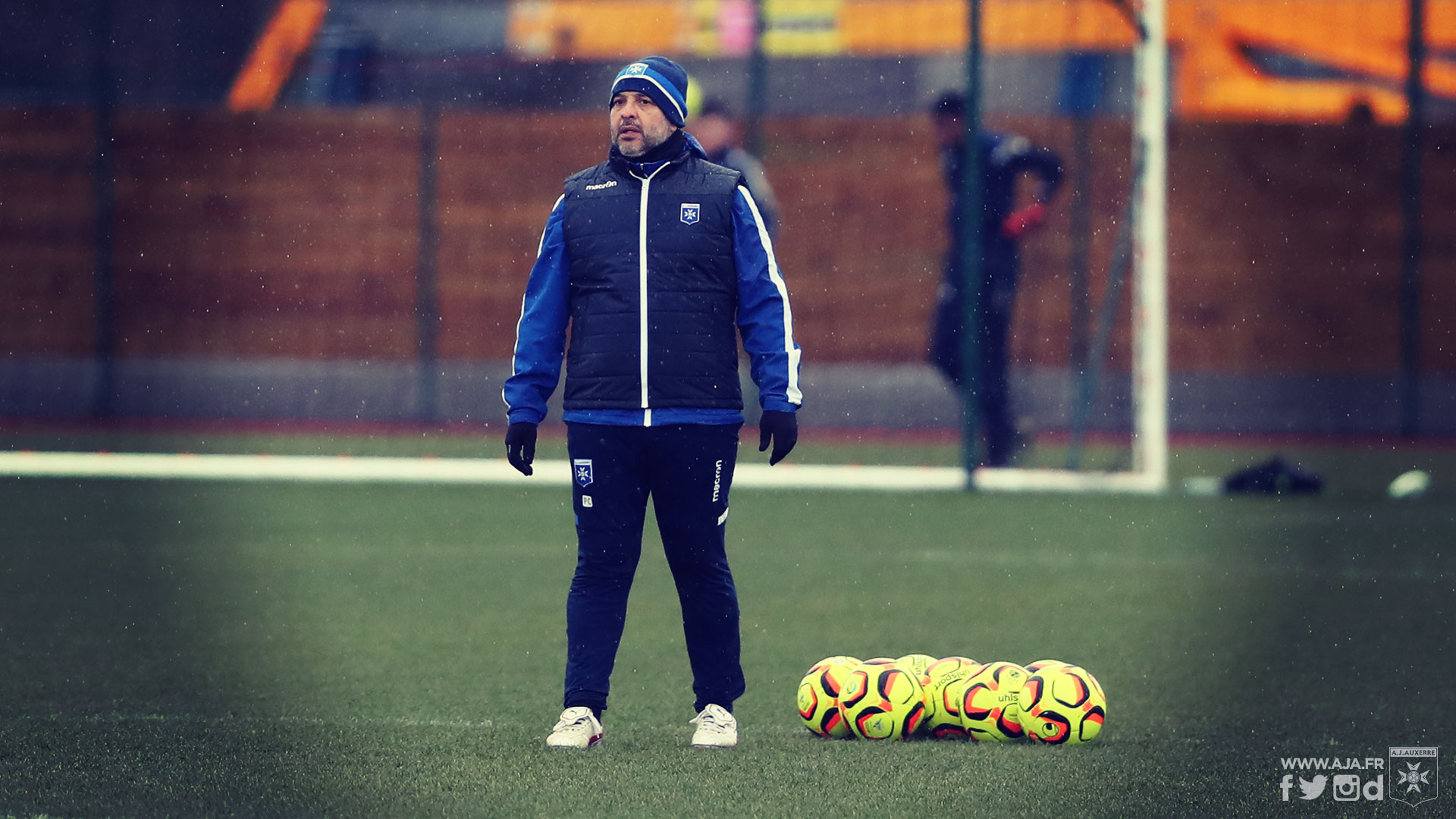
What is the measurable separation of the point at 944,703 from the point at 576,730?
891 millimetres

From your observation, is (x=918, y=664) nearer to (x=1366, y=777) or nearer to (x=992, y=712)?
(x=992, y=712)

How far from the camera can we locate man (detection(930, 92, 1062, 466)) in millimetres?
10695

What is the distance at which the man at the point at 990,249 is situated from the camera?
35.1 feet

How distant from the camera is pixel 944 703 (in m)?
4.72

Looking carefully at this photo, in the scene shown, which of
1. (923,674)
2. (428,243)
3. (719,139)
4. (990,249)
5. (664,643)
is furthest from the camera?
(428,243)

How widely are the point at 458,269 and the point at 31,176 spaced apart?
3390 millimetres

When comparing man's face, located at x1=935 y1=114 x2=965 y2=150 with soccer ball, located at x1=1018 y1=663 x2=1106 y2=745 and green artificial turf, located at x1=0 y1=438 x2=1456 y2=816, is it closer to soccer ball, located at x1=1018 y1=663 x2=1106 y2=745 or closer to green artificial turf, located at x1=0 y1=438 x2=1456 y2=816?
green artificial turf, located at x1=0 y1=438 x2=1456 y2=816

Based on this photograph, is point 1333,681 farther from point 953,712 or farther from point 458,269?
point 458,269

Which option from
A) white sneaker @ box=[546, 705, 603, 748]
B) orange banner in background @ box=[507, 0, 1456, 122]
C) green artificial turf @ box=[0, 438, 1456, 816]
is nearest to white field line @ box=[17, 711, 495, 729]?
green artificial turf @ box=[0, 438, 1456, 816]

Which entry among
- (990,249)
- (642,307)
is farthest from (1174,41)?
(642,307)

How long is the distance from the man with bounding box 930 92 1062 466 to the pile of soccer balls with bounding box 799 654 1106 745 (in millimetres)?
6022

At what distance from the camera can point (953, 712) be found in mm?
4711

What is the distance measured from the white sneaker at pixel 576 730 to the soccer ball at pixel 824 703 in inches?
20.4

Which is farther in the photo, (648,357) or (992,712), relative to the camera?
(992,712)
